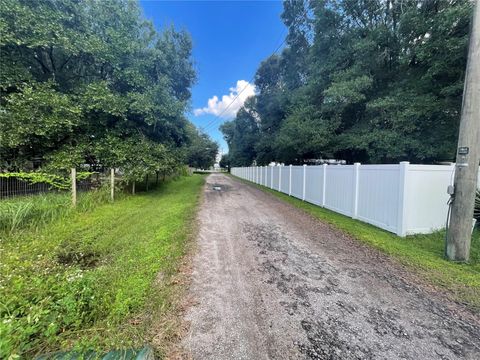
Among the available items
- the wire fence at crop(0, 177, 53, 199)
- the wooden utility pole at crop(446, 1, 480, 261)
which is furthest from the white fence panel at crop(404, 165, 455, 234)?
the wire fence at crop(0, 177, 53, 199)

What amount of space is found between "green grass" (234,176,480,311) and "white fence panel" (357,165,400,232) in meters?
0.24

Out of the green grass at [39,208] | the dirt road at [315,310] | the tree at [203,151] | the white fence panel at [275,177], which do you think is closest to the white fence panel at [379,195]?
the dirt road at [315,310]

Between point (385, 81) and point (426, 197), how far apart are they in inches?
381

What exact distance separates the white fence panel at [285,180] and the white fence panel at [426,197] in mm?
7507

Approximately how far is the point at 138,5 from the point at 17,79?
602 centimetres

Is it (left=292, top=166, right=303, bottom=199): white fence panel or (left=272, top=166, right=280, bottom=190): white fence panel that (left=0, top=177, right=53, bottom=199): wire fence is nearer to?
(left=292, top=166, right=303, bottom=199): white fence panel

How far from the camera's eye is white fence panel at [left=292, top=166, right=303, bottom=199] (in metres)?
10.5

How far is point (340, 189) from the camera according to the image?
7.17 metres

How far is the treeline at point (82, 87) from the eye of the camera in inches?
289

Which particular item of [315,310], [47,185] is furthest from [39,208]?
[315,310]

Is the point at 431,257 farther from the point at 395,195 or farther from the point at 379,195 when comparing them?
the point at 379,195

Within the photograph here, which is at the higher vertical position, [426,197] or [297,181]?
[426,197]

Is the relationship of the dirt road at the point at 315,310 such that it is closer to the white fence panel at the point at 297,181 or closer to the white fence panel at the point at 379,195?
the white fence panel at the point at 379,195

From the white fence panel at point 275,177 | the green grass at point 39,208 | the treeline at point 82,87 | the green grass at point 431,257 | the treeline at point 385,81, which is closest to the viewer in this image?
the green grass at point 431,257
